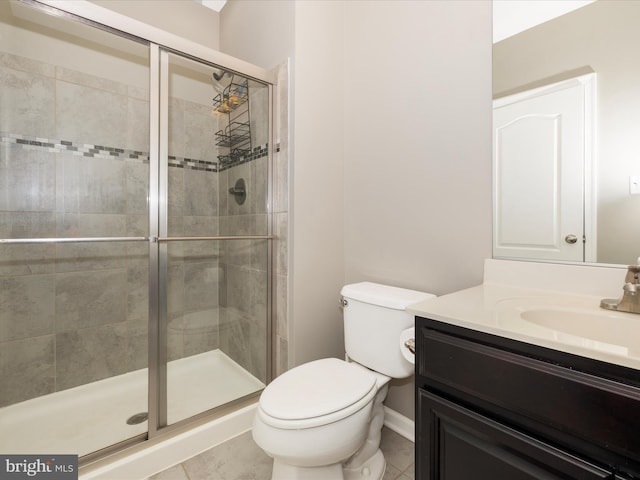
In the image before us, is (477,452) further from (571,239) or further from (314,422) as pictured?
(571,239)

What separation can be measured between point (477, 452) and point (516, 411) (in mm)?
151

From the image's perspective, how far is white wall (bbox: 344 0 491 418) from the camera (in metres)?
1.22

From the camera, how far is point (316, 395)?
3.55ft

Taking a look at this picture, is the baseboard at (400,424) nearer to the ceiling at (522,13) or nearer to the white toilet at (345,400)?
the white toilet at (345,400)

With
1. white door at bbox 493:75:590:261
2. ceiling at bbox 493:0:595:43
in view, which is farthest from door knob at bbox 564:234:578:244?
ceiling at bbox 493:0:595:43

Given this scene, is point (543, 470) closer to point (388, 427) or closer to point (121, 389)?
point (388, 427)

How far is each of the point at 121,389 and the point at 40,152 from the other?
4.33 ft

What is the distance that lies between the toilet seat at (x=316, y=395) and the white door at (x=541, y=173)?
0.72 metres

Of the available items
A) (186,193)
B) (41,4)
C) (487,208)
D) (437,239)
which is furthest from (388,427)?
(41,4)

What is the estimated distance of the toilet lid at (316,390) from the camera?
101 centimetres

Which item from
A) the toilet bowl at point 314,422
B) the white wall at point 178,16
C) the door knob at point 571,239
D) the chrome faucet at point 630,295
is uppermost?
the white wall at point 178,16

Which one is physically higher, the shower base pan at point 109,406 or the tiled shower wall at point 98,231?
the tiled shower wall at point 98,231

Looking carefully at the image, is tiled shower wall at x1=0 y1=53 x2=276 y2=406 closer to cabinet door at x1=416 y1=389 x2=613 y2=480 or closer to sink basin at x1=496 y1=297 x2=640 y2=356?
cabinet door at x1=416 y1=389 x2=613 y2=480

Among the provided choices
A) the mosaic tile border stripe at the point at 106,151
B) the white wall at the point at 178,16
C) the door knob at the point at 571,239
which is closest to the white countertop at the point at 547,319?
the door knob at the point at 571,239
